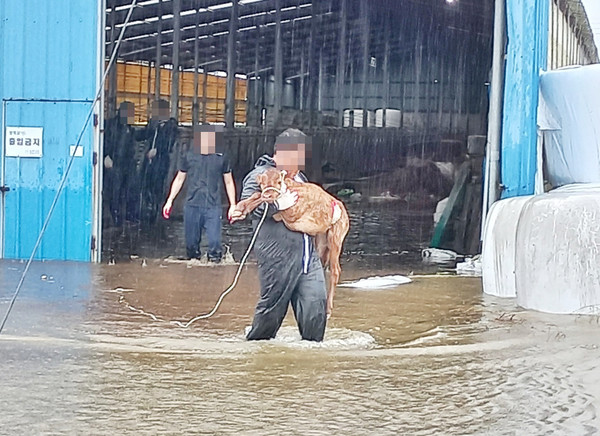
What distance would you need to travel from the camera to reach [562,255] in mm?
9062

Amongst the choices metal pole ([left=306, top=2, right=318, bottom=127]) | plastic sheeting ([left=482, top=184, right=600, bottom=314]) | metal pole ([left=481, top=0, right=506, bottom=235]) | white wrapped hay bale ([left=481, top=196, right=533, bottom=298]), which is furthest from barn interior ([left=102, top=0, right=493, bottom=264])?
plastic sheeting ([left=482, top=184, right=600, bottom=314])

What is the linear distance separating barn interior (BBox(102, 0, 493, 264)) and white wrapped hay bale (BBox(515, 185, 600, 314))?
4.64m

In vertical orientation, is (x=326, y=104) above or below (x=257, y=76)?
below

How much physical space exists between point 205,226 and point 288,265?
538cm

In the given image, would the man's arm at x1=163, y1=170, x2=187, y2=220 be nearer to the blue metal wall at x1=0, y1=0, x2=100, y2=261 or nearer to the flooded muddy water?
the blue metal wall at x1=0, y1=0, x2=100, y2=261

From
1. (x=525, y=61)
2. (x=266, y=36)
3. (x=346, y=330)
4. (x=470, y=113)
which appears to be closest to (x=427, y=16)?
(x=470, y=113)

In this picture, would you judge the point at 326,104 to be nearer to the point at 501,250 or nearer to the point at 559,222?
the point at 501,250

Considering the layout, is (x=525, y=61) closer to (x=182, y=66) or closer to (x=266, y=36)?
(x=266, y=36)

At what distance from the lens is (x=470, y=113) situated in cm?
3228

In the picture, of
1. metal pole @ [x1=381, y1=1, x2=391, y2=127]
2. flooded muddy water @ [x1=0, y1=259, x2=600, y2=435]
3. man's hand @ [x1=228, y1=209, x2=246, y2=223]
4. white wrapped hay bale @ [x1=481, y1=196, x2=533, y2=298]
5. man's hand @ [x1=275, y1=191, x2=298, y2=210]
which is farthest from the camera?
metal pole @ [x1=381, y1=1, x2=391, y2=127]

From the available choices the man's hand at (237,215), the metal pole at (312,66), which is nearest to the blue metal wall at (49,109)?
the man's hand at (237,215)

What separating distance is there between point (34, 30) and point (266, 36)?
22372 millimetres

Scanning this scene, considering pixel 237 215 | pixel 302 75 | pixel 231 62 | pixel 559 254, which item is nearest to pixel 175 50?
pixel 231 62

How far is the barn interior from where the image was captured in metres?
18.1
